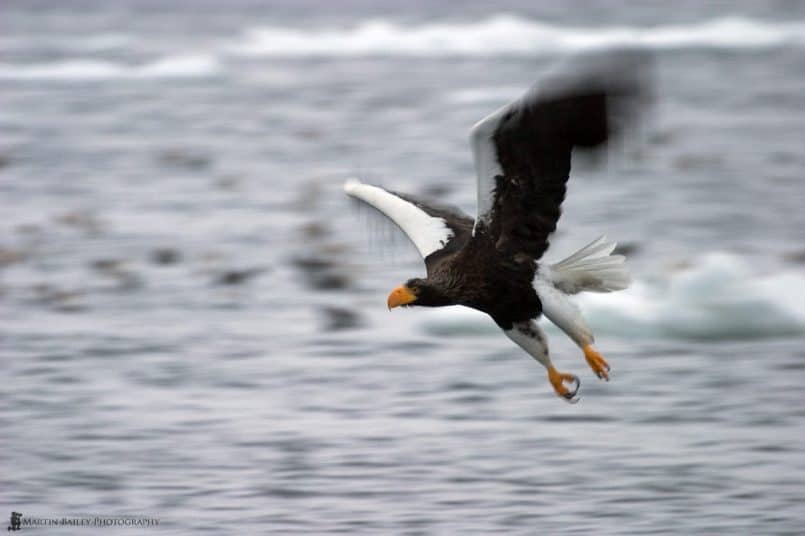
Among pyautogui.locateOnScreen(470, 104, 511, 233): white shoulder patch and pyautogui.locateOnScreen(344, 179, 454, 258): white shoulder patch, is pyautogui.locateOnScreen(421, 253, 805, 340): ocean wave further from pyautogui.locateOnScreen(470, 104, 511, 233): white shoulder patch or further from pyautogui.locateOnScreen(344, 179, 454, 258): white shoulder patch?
pyautogui.locateOnScreen(470, 104, 511, 233): white shoulder patch

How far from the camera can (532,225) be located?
28.8 feet

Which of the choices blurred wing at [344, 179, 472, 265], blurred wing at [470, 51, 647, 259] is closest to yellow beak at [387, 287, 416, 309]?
blurred wing at [470, 51, 647, 259]

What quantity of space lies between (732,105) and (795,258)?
38.9ft

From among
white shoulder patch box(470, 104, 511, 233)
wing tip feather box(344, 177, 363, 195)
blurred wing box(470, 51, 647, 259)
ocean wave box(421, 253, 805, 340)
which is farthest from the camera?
ocean wave box(421, 253, 805, 340)

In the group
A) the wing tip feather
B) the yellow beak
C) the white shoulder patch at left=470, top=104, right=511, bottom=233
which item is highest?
the white shoulder patch at left=470, top=104, right=511, bottom=233

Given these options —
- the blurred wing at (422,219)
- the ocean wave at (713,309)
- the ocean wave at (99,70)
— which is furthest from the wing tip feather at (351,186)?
the ocean wave at (99,70)

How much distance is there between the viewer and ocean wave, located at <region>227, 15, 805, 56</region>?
121ft

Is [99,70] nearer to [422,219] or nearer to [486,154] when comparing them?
[422,219]

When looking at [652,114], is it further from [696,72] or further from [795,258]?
[696,72]

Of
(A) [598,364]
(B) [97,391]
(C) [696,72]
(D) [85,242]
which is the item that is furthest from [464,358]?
(C) [696,72]

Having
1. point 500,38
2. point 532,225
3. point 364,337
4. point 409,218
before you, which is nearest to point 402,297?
point 532,225

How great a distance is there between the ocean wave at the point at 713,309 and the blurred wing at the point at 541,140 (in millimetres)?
4068

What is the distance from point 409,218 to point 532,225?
1160 millimetres

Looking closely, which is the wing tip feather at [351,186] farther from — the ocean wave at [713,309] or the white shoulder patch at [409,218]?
the ocean wave at [713,309]
